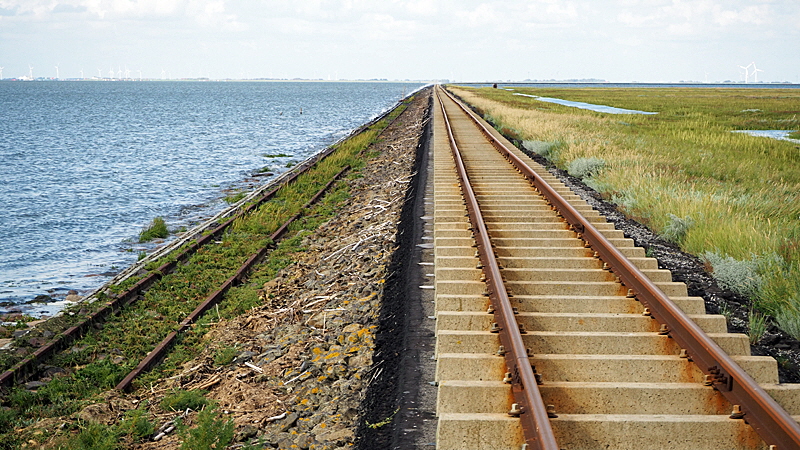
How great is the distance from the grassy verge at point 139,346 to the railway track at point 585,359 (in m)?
2.28

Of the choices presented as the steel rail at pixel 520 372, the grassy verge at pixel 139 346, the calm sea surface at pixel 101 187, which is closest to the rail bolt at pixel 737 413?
the steel rail at pixel 520 372

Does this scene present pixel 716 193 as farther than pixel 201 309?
Yes

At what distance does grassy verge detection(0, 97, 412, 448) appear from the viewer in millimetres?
6332

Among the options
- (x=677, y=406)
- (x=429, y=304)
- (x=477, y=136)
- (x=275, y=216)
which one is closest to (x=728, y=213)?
(x=429, y=304)

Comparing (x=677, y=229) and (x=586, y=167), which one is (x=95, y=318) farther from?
(x=586, y=167)

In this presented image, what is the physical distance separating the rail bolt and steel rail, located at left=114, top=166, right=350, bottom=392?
5.97m

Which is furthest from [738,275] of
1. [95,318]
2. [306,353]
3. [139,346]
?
[95,318]

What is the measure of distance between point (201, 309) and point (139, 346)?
3.63 ft

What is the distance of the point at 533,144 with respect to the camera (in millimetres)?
23047

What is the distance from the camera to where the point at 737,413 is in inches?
169

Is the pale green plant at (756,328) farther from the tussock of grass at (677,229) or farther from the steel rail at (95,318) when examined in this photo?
the steel rail at (95,318)

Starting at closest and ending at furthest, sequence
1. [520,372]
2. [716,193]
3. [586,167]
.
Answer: [520,372] → [716,193] → [586,167]

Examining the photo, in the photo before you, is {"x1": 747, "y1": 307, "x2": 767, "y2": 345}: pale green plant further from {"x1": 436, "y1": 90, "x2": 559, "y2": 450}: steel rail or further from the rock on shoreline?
the rock on shoreline

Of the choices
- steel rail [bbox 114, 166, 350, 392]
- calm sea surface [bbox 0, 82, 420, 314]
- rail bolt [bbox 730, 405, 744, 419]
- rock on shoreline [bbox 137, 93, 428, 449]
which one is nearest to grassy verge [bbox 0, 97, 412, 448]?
steel rail [bbox 114, 166, 350, 392]
